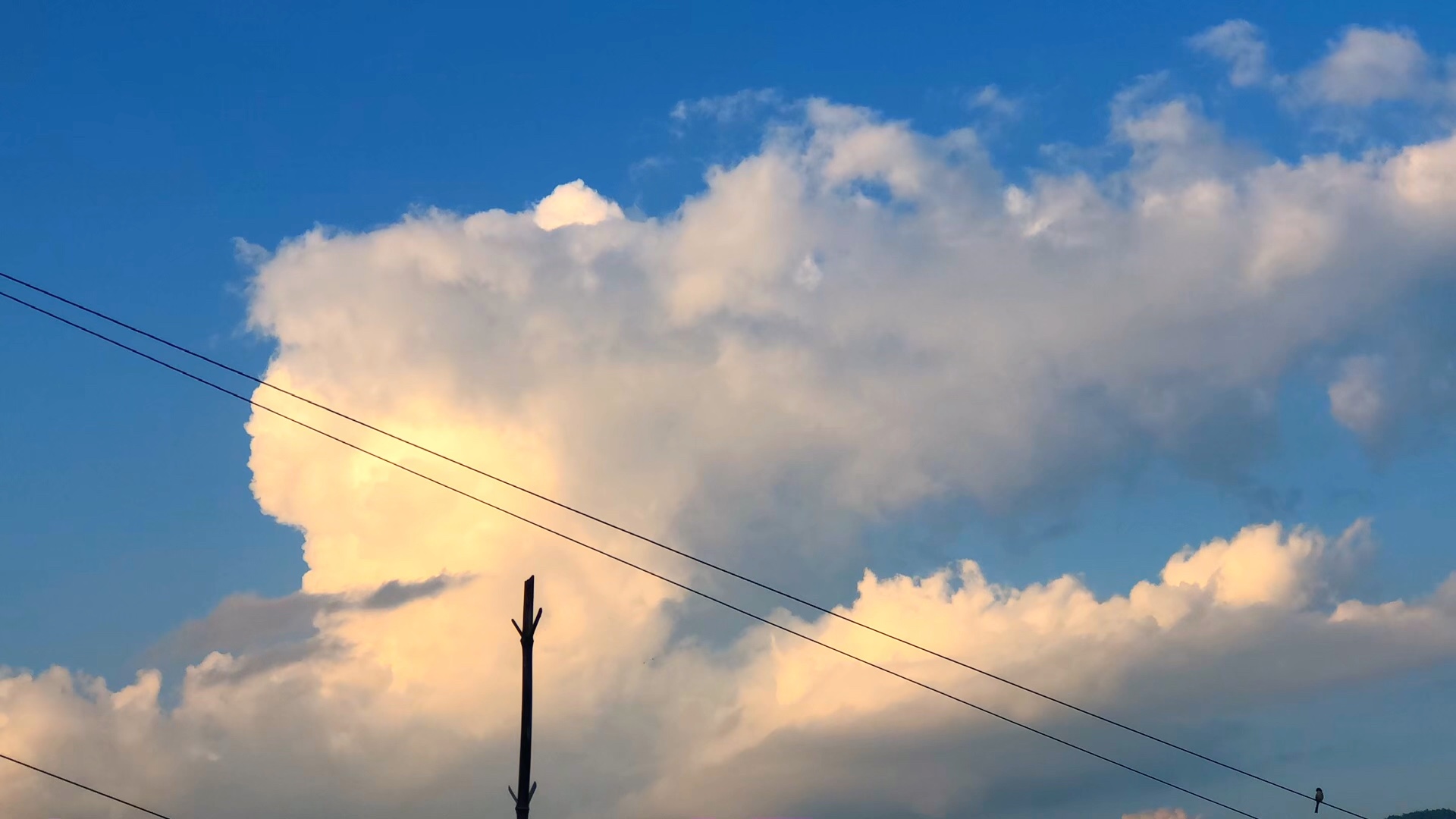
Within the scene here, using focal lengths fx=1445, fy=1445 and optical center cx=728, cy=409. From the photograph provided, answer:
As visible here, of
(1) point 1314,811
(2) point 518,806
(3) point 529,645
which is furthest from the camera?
(1) point 1314,811

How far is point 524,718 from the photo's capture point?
50000 mm

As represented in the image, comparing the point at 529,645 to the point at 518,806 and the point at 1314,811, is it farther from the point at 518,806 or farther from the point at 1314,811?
the point at 1314,811

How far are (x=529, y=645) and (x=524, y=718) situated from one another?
8.23ft

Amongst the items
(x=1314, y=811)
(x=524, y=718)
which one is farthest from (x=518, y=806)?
(x=1314, y=811)

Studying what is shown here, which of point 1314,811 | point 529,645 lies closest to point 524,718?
point 529,645

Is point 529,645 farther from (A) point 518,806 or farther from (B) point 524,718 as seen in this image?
(A) point 518,806

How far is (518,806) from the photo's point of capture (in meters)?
47.6

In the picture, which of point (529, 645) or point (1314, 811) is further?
point (1314, 811)

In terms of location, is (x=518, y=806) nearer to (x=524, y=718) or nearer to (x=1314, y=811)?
(x=524, y=718)

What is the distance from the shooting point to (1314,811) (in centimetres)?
6425

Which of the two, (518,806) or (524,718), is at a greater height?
(524,718)

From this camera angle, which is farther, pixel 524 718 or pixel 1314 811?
pixel 1314 811

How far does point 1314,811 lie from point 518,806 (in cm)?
3726

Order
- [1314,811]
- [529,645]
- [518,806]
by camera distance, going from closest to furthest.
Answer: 1. [518,806]
2. [529,645]
3. [1314,811]
